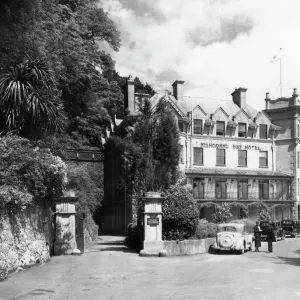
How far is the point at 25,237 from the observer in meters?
16.8

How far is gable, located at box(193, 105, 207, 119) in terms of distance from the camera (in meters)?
52.5

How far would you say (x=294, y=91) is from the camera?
56.2 metres

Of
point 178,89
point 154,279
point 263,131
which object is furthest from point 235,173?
point 154,279

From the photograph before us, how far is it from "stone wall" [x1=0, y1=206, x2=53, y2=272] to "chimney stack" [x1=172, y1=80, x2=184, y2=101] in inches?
1399

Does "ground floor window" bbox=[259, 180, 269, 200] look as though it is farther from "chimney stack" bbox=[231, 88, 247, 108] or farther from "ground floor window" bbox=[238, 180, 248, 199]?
"chimney stack" bbox=[231, 88, 247, 108]

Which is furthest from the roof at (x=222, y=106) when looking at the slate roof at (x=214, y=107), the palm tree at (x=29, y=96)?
the palm tree at (x=29, y=96)

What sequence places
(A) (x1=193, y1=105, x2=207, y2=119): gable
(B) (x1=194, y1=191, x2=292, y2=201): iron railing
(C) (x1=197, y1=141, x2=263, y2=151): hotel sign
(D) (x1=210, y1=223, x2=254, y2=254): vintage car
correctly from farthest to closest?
(C) (x1=197, y1=141, x2=263, y2=151): hotel sign, (A) (x1=193, y1=105, x2=207, y2=119): gable, (B) (x1=194, y1=191, x2=292, y2=201): iron railing, (D) (x1=210, y1=223, x2=254, y2=254): vintage car

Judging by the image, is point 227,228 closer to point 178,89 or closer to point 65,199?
point 65,199

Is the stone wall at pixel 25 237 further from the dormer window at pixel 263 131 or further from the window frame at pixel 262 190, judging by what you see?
the dormer window at pixel 263 131

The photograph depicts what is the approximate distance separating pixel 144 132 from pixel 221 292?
584 inches

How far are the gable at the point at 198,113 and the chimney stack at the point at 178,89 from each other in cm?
227

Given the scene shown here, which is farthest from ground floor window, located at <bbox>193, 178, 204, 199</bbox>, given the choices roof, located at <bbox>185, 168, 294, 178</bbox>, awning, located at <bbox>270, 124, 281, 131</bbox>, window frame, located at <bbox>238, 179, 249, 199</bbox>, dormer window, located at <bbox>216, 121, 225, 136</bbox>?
awning, located at <bbox>270, 124, 281, 131</bbox>

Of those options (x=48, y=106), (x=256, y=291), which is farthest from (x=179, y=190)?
(x=256, y=291)

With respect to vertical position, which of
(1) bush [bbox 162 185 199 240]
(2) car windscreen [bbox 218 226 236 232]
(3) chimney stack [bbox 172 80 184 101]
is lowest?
(2) car windscreen [bbox 218 226 236 232]
